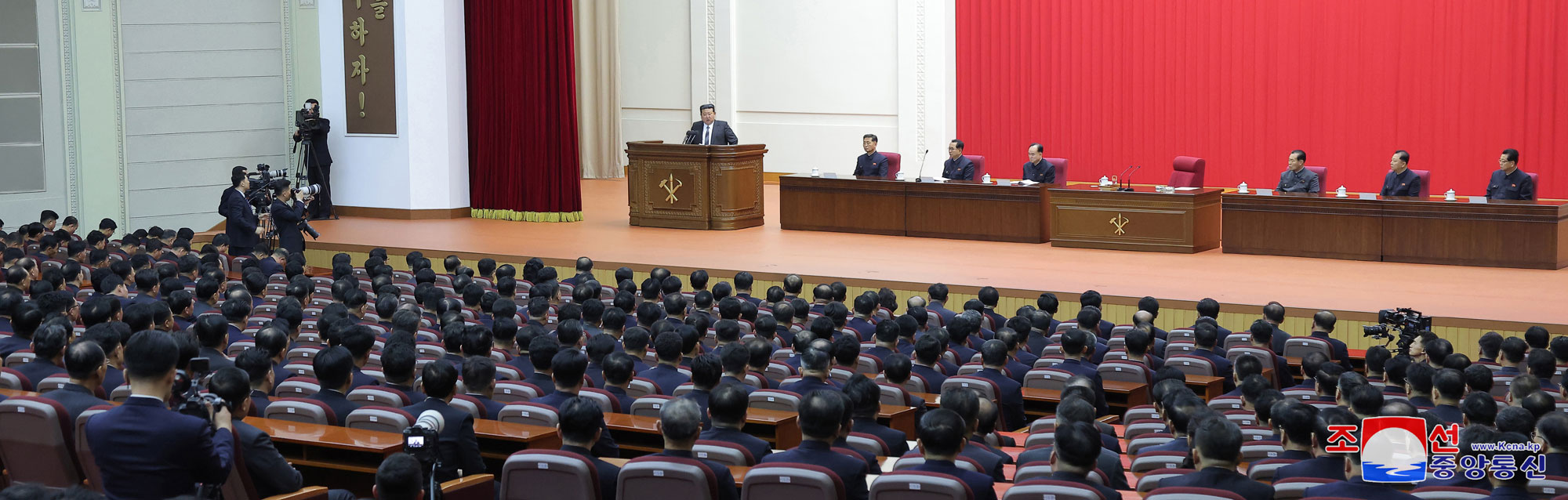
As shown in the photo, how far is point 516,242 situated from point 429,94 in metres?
2.44

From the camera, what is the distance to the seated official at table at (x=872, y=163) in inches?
484

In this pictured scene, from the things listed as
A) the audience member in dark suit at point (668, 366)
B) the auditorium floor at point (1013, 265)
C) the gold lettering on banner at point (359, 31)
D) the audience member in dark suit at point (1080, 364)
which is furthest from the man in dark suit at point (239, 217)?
the audience member in dark suit at point (1080, 364)

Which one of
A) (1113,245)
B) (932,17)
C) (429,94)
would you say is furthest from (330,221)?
(1113,245)

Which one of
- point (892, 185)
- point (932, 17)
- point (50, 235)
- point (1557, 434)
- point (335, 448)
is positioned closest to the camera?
point (1557, 434)

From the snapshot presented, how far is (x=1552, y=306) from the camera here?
807 cm

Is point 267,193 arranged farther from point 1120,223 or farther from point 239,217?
point 1120,223

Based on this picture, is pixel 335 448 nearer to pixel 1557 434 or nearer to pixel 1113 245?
pixel 1557 434

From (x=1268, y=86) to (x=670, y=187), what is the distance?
6.14 m

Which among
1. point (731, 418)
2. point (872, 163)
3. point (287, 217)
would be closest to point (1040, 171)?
point (872, 163)

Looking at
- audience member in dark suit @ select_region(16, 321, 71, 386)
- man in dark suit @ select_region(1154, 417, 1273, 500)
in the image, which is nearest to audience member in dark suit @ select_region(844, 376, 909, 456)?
man in dark suit @ select_region(1154, 417, 1273, 500)

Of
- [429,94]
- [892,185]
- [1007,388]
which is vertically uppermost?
[429,94]

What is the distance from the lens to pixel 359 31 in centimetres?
1354

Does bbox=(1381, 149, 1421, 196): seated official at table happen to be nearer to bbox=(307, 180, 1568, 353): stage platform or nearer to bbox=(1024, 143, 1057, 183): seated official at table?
bbox=(307, 180, 1568, 353): stage platform

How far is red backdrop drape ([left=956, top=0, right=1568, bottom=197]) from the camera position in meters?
13.0
